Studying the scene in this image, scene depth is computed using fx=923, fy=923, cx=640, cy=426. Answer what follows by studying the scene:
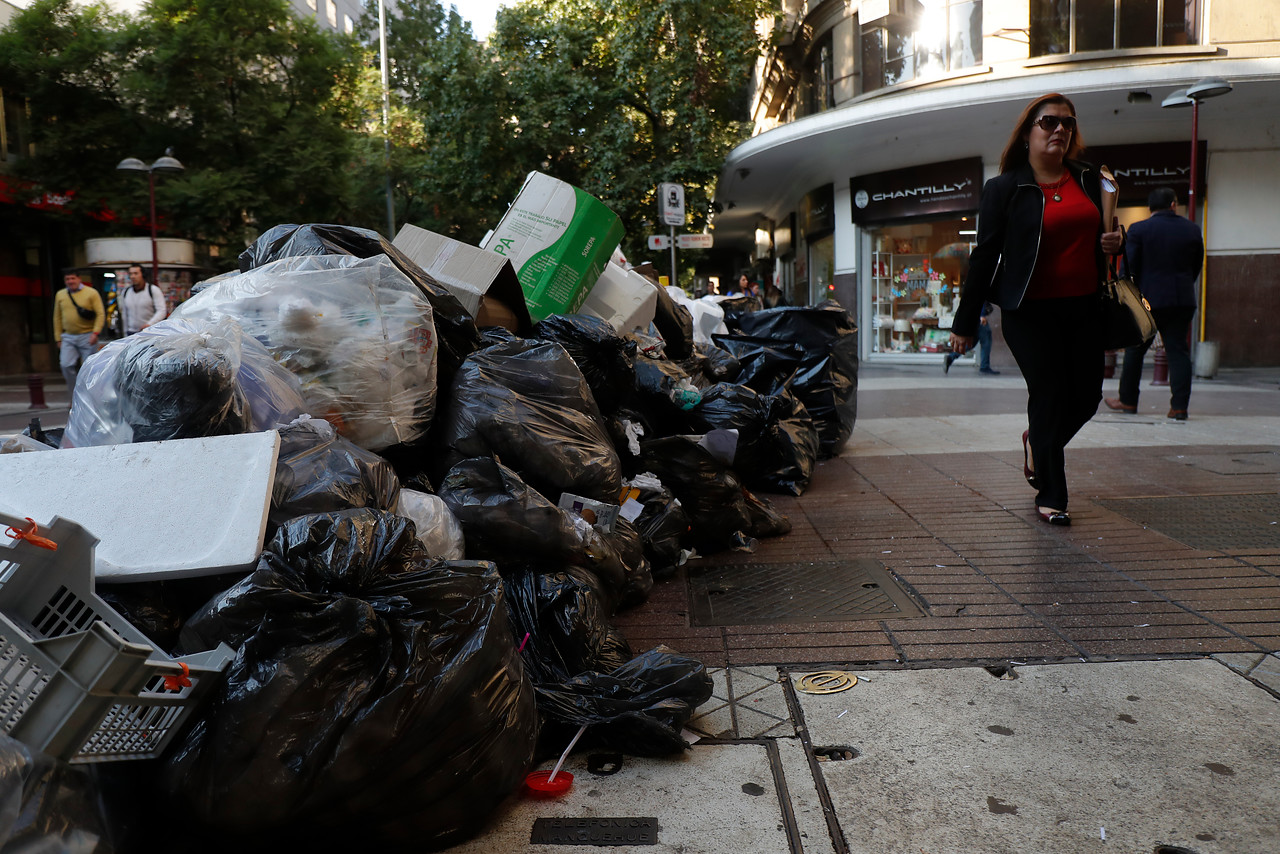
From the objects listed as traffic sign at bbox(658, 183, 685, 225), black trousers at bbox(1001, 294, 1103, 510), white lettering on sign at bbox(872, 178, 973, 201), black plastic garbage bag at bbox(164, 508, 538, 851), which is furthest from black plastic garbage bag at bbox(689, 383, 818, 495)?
white lettering on sign at bbox(872, 178, 973, 201)

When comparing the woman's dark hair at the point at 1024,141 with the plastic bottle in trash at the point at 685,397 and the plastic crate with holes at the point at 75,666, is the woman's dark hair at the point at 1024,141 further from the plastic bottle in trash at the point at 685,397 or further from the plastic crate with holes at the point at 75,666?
the plastic crate with holes at the point at 75,666

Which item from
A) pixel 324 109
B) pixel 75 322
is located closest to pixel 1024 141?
pixel 75 322

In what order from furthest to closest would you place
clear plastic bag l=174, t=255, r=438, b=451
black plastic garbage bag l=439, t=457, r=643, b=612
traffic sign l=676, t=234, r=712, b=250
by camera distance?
traffic sign l=676, t=234, r=712, b=250, clear plastic bag l=174, t=255, r=438, b=451, black plastic garbage bag l=439, t=457, r=643, b=612

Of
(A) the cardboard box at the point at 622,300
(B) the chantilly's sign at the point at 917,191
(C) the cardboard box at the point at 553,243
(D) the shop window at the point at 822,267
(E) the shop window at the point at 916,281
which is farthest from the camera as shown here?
(D) the shop window at the point at 822,267

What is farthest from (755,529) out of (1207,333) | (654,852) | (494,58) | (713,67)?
(494,58)

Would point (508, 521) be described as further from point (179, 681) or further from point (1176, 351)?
point (1176, 351)

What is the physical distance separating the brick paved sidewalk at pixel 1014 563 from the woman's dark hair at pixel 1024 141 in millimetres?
1574

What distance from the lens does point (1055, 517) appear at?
157 inches

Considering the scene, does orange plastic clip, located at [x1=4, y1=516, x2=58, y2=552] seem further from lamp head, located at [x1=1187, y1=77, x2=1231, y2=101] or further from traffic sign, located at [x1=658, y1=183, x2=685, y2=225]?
lamp head, located at [x1=1187, y1=77, x2=1231, y2=101]

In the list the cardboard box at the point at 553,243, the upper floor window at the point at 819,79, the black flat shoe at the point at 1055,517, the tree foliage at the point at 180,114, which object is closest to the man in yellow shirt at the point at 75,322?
Result: the cardboard box at the point at 553,243

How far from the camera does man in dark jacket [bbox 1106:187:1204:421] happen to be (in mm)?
7215

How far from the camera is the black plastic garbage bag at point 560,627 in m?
2.34

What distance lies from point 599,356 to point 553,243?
116 centimetres

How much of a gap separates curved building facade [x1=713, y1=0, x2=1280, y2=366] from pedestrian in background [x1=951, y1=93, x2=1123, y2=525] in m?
8.67
